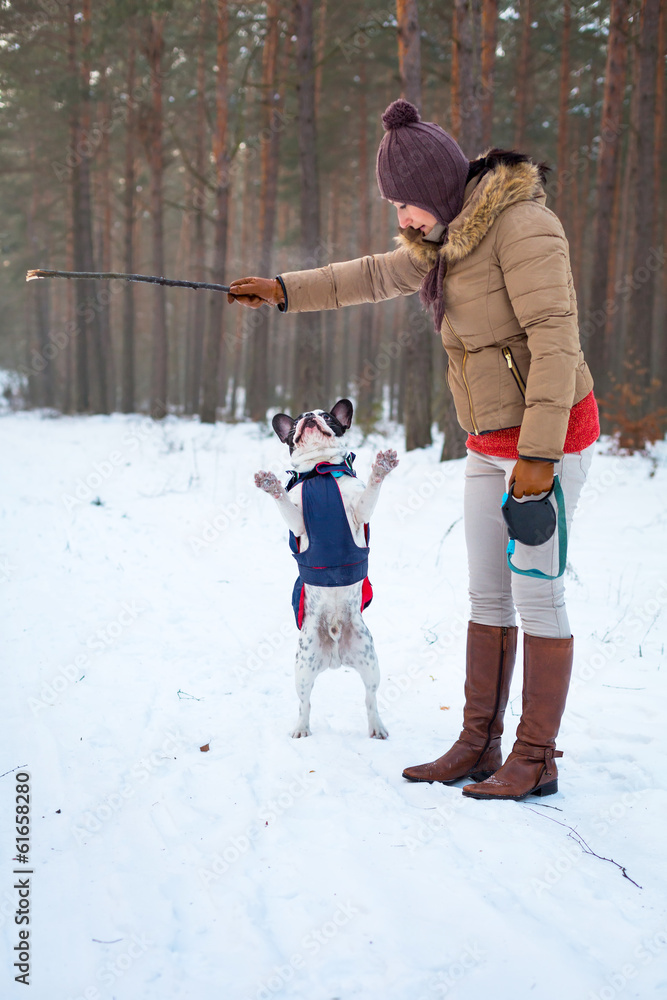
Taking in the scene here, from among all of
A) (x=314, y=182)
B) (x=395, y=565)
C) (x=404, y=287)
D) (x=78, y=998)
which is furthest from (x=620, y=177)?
(x=78, y=998)

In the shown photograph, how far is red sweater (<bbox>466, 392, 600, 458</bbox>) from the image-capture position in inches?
96.3

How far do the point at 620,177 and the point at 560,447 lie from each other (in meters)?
22.9

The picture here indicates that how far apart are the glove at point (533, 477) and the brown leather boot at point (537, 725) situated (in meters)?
0.68

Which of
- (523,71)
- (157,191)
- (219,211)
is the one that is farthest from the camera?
(157,191)

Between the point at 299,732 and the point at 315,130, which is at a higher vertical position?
the point at 315,130

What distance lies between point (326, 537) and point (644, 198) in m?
12.2

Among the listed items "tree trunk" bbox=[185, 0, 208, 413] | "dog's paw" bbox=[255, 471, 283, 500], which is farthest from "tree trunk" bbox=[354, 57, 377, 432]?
"dog's paw" bbox=[255, 471, 283, 500]

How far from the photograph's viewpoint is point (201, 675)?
3.94 metres

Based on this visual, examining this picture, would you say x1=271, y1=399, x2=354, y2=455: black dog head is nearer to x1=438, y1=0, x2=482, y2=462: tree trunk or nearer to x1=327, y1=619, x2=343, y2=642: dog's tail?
x1=327, y1=619, x2=343, y2=642: dog's tail

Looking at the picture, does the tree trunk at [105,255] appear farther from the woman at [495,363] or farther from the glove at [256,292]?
the woman at [495,363]

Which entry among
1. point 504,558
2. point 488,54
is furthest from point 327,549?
point 488,54

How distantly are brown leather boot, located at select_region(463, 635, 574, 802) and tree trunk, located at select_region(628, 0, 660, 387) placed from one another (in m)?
10.9

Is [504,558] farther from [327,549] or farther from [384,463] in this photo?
[327,549]

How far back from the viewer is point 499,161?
2.39 m
